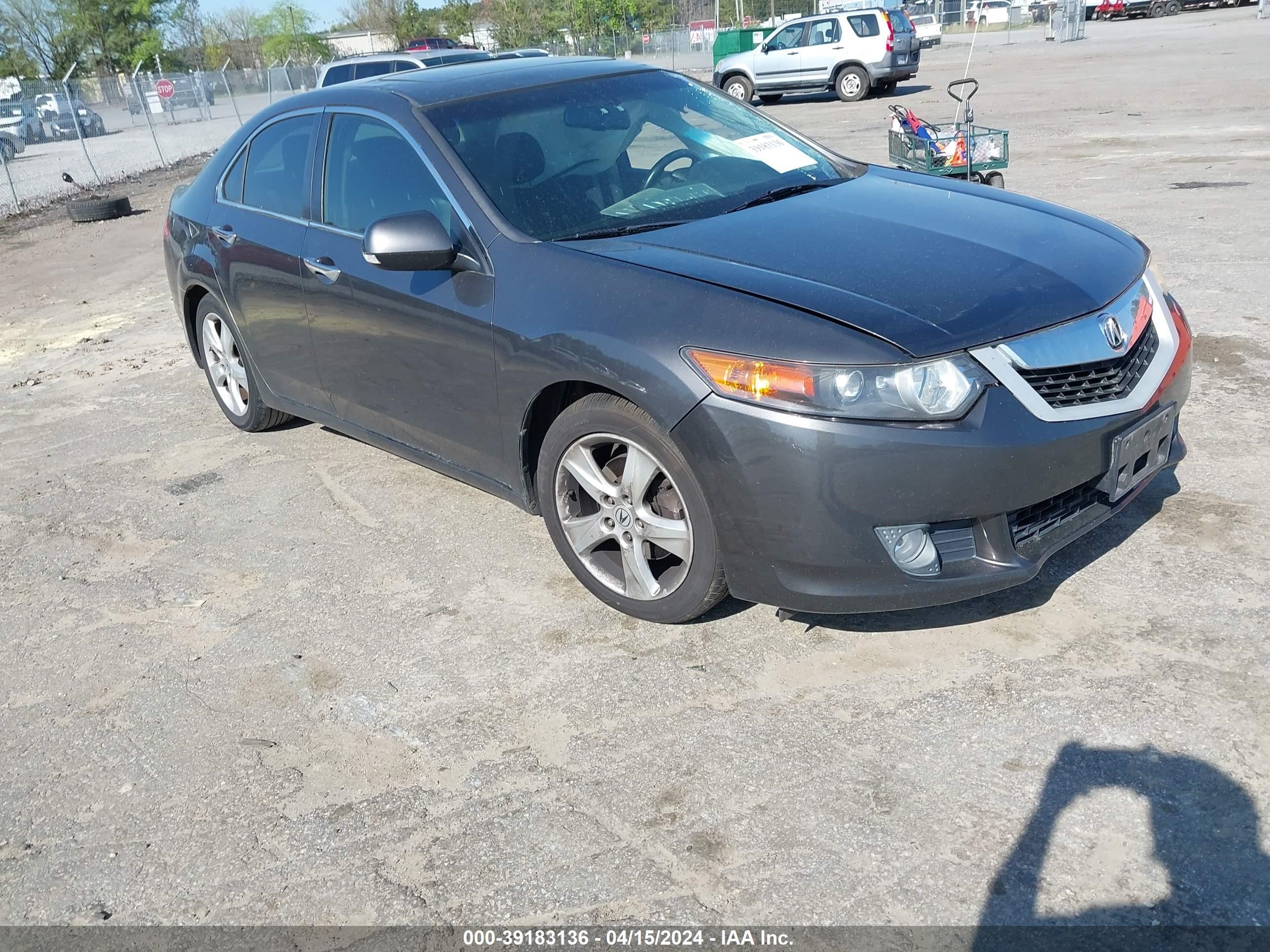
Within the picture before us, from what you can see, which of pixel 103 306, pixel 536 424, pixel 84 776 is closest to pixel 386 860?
pixel 84 776

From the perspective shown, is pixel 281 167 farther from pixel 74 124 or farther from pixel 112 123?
pixel 112 123

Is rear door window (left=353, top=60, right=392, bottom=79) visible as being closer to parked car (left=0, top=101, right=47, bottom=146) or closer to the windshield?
parked car (left=0, top=101, right=47, bottom=146)

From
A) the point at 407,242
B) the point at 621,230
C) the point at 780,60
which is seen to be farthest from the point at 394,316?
the point at 780,60

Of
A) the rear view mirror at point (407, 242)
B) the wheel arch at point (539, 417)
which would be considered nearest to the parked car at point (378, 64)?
the rear view mirror at point (407, 242)

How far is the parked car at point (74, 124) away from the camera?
72.5ft

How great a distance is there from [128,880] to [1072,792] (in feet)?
7.56

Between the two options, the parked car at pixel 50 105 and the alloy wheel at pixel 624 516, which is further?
the parked car at pixel 50 105

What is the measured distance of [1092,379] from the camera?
10.2ft

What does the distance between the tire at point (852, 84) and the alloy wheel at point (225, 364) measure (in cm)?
2150

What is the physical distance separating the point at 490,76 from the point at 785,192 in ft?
4.29

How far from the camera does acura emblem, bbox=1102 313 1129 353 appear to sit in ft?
10.4

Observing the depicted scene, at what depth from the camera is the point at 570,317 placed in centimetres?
341

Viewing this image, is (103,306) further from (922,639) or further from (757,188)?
(922,639)

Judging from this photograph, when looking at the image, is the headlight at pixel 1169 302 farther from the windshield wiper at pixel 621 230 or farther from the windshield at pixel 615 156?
the windshield wiper at pixel 621 230
